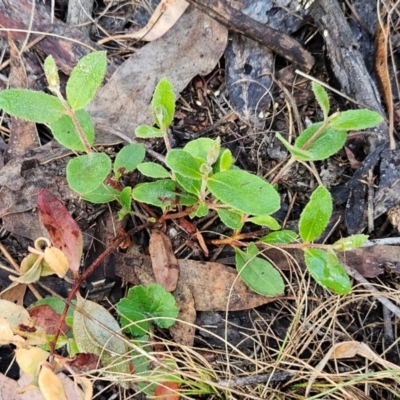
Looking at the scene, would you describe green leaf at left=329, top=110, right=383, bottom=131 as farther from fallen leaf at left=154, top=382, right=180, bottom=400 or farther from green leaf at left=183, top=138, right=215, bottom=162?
fallen leaf at left=154, top=382, right=180, bottom=400

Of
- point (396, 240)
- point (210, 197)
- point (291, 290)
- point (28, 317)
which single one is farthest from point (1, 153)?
point (396, 240)

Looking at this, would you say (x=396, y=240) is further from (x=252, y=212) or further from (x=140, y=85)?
(x=140, y=85)

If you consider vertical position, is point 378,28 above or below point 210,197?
above

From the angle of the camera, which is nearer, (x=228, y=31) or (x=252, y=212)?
(x=252, y=212)

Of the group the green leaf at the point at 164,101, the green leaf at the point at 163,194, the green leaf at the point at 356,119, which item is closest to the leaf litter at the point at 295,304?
the green leaf at the point at 163,194

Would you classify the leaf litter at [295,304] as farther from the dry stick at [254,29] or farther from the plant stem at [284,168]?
the dry stick at [254,29]

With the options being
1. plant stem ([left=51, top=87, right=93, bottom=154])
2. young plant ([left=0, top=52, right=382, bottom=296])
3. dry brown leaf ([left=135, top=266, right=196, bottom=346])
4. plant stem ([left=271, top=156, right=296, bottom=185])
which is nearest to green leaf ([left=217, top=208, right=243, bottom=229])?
young plant ([left=0, top=52, right=382, bottom=296])
